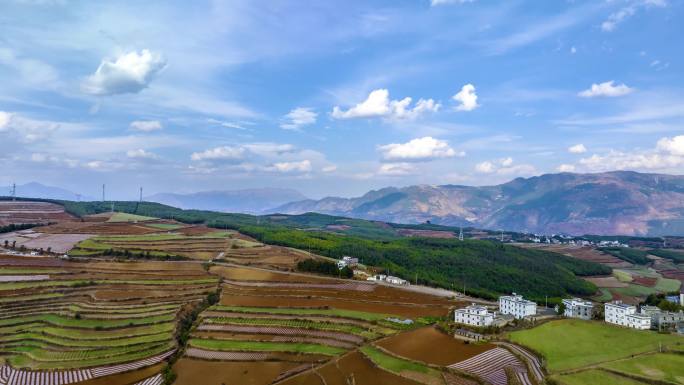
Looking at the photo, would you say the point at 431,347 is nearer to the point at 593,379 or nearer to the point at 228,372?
the point at 593,379

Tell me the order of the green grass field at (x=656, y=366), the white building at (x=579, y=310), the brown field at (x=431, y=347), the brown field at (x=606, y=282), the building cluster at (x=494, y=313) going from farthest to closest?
the brown field at (x=606, y=282)
the white building at (x=579, y=310)
the building cluster at (x=494, y=313)
the brown field at (x=431, y=347)
the green grass field at (x=656, y=366)

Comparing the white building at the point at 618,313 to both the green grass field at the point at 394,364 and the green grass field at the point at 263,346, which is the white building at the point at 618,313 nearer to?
the green grass field at the point at 394,364

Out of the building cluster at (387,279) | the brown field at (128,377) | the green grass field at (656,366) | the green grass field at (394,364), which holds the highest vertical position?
the building cluster at (387,279)

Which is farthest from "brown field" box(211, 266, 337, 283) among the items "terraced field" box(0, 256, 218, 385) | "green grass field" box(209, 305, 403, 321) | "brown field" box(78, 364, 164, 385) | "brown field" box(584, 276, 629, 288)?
"brown field" box(584, 276, 629, 288)

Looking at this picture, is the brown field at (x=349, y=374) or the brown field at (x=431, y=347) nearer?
the brown field at (x=349, y=374)

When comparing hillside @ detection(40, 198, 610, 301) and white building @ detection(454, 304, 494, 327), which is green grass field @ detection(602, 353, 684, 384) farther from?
hillside @ detection(40, 198, 610, 301)

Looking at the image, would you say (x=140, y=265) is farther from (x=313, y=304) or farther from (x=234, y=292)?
(x=313, y=304)

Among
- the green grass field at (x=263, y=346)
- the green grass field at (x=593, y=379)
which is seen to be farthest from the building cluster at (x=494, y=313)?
the green grass field at (x=593, y=379)

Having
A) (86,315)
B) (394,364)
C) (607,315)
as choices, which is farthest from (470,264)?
(86,315)
